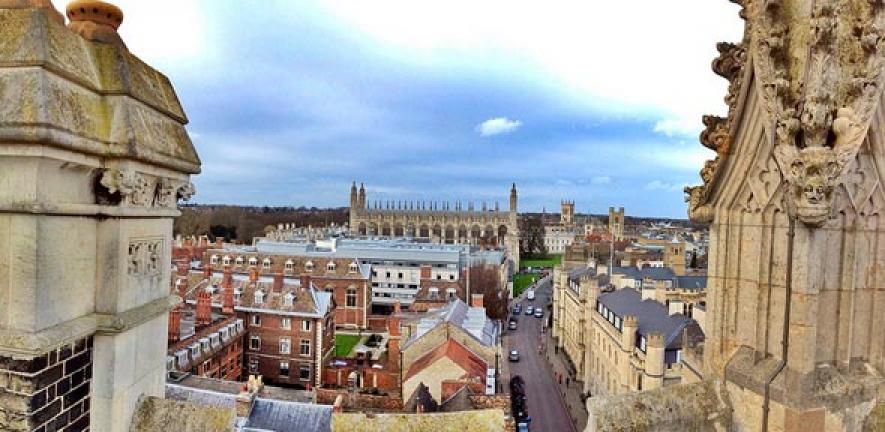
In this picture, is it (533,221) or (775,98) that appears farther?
(533,221)

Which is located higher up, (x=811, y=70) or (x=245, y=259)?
(x=811, y=70)

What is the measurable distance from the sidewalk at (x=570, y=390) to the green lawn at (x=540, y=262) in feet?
244

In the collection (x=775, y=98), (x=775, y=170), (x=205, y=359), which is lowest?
→ (x=205, y=359)

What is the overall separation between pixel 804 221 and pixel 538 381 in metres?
36.4

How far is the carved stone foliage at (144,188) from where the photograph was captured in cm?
333

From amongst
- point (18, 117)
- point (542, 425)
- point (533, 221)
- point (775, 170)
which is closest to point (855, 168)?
point (775, 170)

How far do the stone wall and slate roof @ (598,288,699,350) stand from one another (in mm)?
24687

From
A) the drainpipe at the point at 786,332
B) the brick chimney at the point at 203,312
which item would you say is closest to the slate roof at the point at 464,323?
the brick chimney at the point at 203,312

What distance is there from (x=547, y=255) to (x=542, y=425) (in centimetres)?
12067

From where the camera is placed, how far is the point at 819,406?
142 inches

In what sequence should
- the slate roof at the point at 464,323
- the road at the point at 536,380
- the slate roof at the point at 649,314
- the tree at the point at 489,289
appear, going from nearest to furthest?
the slate roof at the point at 649,314 → the slate roof at the point at 464,323 → the road at the point at 536,380 → the tree at the point at 489,289

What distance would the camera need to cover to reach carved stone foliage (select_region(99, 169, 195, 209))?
10.9 feet

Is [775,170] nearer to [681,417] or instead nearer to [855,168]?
[855,168]

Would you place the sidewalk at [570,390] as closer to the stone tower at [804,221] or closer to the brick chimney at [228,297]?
the brick chimney at [228,297]
